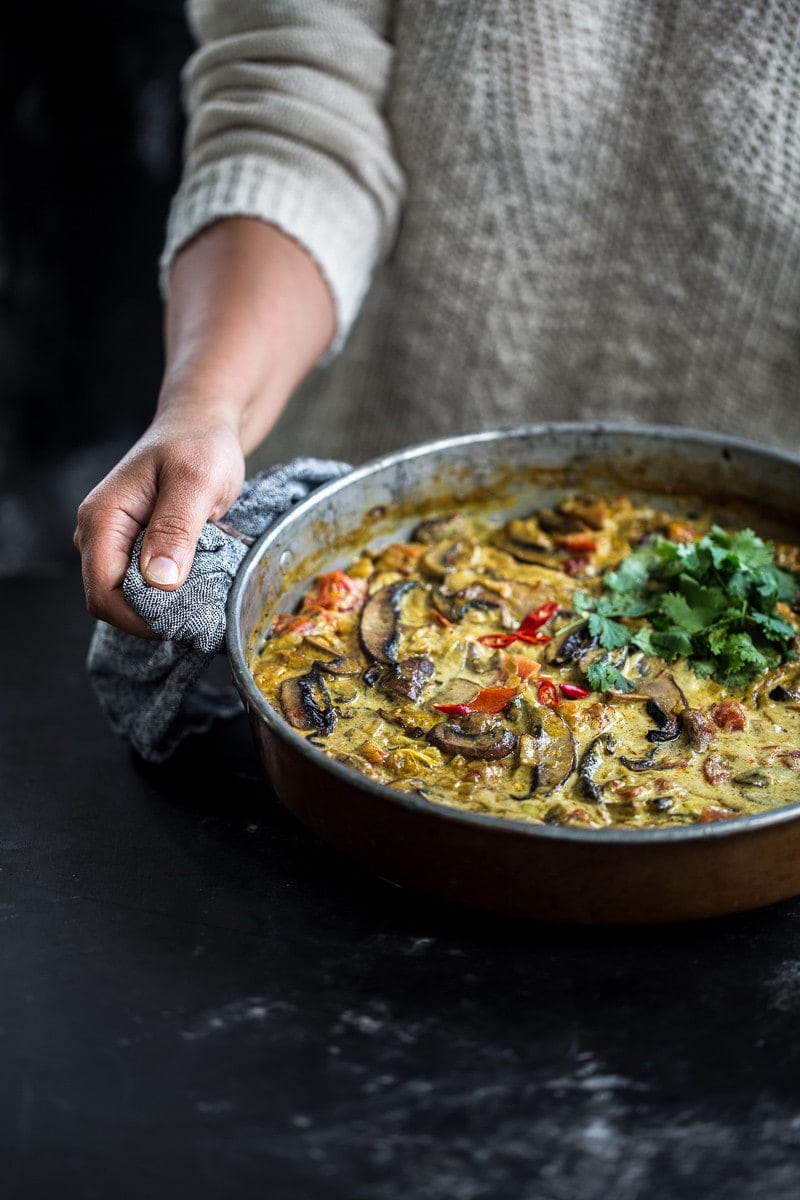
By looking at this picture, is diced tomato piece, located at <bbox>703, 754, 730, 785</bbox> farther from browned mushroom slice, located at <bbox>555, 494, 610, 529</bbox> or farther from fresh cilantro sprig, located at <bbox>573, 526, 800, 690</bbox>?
browned mushroom slice, located at <bbox>555, 494, 610, 529</bbox>

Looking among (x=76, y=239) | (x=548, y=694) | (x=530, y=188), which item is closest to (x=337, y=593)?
(x=548, y=694)

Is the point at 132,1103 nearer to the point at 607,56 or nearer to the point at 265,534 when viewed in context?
the point at 265,534

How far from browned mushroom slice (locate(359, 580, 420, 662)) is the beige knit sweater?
→ 889 millimetres

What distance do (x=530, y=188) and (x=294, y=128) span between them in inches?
25.3

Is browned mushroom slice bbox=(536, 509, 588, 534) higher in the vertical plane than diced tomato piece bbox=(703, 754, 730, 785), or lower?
lower

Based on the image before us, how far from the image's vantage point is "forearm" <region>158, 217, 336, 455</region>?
230 cm

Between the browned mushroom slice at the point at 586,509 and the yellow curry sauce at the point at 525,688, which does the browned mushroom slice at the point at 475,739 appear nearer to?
the yellow curry sauce at the point at 525,688

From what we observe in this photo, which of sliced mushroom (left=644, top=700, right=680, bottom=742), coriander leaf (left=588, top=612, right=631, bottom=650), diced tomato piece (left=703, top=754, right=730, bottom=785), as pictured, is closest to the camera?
diced tomato piece (left=703, top=754, right=730, bottom=785)

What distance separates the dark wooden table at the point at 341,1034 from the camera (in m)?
1.38

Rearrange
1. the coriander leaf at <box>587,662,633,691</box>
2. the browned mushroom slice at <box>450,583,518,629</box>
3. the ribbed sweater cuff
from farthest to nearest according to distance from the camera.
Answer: the ribbed sweater cuff
the browned mushroom slice at <box>450,583,518,629</box>
the coriander leaf at <box>587,662,633,691</box>

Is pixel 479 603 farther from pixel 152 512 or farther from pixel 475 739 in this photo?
pixel 152 512

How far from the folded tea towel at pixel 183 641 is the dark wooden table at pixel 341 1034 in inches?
7.4

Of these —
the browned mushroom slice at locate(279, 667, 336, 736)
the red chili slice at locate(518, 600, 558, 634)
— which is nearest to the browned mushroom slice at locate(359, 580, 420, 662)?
the browned mushroom slice at locate(279, 667, 336, 736)

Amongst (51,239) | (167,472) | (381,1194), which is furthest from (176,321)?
(51,239)
